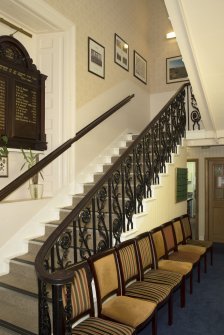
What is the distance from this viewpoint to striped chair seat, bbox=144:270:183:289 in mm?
3134

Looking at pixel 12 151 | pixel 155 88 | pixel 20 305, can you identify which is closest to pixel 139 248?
pixel 20 305

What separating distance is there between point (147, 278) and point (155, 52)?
20.0 ft

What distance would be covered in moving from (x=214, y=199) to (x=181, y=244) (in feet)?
8.89

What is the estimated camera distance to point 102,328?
221 cm

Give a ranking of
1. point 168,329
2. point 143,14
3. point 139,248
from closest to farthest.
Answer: point 168,329 → point 139,248 → point 143,14

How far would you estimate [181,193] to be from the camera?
5.22 metres

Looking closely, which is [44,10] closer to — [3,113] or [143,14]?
[3,113]

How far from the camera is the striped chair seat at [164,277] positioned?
313 centimetres

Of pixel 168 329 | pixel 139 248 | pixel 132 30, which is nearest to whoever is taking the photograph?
pixel 168 329

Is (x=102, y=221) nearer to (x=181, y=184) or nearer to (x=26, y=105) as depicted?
(x=26, y=105)

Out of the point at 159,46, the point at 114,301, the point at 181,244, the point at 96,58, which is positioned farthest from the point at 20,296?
the point at 159,46

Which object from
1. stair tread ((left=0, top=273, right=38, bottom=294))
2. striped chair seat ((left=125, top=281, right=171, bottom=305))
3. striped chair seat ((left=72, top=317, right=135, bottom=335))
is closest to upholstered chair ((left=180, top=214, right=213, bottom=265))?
striped chair seat ((left=125, top=281, right=171, bottom=305))

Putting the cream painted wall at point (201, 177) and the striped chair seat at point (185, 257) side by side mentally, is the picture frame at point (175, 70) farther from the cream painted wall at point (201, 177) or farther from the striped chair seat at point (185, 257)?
the striped chair seat at point (185, 257)

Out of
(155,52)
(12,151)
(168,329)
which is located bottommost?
(168,329)
